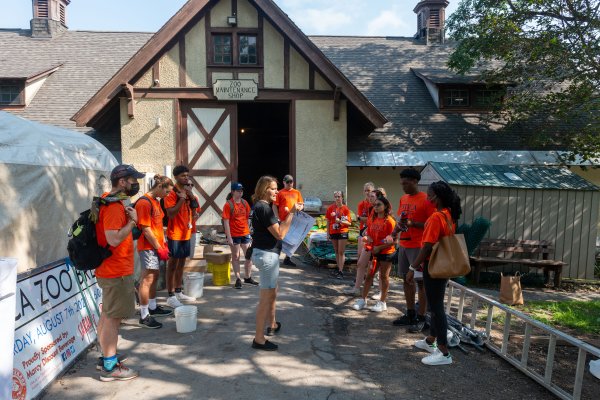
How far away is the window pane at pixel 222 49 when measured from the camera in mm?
11047

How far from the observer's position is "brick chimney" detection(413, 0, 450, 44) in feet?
57.8

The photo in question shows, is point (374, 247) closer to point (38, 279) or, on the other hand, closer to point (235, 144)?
point (38, 279)

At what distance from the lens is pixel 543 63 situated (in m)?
10.5

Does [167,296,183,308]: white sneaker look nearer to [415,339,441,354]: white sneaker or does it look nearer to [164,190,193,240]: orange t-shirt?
[164,190,193,240]: orange t-shirt

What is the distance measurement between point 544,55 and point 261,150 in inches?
464

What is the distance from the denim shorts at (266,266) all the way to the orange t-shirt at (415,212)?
1.84 metres

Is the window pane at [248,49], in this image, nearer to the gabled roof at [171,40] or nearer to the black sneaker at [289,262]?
the gabled roof at [171,40]

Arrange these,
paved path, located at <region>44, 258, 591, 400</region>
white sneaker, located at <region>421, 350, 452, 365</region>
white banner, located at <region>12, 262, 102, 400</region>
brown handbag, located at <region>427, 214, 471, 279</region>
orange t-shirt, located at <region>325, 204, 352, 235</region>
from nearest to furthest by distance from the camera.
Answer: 1. white banner, located at <region>12, 262, 102, 400</region>
2. paved path, located at <region>44, 258, 591, 400</region>
3. brown handbag, located at <region>427, 214, 471, 279</region>
4. white sneaker, located at <region>421, 350, 452, 365</region>
5. orange t-shirt, located at <region>325, 204, 352, 235</region>

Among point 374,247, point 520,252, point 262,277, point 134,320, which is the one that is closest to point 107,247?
point 262,277

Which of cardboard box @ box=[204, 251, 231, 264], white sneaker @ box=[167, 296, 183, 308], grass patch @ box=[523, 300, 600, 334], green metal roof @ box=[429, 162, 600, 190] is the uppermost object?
green metal roof @ box=[429, 162, 600, 190]

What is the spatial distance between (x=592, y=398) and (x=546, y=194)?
23.8ft

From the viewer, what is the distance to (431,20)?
17688 millimetres

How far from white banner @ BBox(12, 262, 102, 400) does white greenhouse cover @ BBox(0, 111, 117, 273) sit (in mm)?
753

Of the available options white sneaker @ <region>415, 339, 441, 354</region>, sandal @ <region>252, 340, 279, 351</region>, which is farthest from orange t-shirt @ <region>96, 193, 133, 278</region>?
white sneaker @ <region>415, 339, 441, 354</region>
